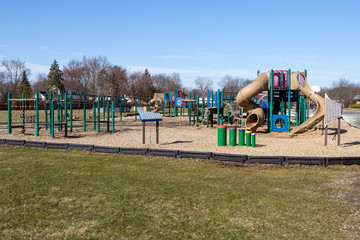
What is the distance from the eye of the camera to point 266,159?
31.2 ft

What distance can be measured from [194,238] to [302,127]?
567 inches

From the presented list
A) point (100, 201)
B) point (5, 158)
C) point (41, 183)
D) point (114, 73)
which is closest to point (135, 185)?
point (100, 201)

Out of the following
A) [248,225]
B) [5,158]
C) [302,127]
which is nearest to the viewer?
[248,225]

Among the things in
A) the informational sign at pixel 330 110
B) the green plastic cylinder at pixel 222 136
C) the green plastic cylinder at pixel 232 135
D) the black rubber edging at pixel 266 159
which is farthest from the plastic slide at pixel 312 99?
the black rubber edging at pixel 266 159

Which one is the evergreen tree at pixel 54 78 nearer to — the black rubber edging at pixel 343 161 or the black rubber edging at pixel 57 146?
the black rubber edging at pixel 57 146

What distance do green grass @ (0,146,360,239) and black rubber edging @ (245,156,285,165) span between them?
480 mm

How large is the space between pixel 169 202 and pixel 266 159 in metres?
4.70

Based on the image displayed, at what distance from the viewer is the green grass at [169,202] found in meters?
4.51

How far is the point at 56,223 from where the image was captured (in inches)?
187

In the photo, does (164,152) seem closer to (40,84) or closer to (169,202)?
(169,202)

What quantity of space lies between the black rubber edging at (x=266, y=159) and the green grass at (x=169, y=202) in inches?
18.9

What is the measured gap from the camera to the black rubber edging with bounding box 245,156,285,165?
9422mm

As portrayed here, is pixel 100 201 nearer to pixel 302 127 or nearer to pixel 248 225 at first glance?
pixel 248 225

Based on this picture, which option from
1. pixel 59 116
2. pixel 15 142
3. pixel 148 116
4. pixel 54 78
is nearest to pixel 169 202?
pixel 148 116
